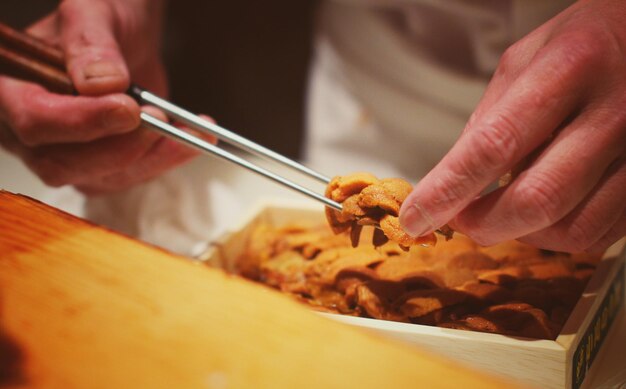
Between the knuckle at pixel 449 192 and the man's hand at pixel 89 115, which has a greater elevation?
the knuckle at pixel 449 192

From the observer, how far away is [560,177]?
0.74 m

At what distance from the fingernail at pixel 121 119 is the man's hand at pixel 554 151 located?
65 cm

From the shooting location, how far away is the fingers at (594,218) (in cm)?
79

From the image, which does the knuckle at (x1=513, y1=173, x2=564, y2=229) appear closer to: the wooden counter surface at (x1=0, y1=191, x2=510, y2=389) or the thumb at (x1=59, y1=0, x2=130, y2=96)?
the wooden counter surface at (x1=0, y1=191, x2=510, y2=389)

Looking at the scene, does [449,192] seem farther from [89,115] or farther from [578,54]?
[89,115]

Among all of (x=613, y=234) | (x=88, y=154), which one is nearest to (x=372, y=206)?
(x=613, y=234)

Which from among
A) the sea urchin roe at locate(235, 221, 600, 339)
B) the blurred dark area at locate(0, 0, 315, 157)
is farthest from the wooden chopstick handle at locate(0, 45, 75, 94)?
the blurred dark area at locate(0, 0, 315, 157)

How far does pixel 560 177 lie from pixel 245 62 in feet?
7.19

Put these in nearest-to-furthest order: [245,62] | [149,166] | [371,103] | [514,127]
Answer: [514,127] → [149,166] → [371,103] → [245,62]

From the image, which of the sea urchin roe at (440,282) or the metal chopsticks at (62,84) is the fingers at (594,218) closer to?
the sea urchin roe at (440,282)

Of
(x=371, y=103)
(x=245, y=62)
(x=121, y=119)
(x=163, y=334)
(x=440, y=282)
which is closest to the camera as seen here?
(x=163, y=334)

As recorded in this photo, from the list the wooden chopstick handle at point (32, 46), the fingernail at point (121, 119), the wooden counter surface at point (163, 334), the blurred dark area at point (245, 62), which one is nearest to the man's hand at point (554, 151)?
the wooden counter surface at point (163, 334)

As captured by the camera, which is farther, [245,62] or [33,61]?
[245,62]

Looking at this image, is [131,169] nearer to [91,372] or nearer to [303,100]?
[91,372]
